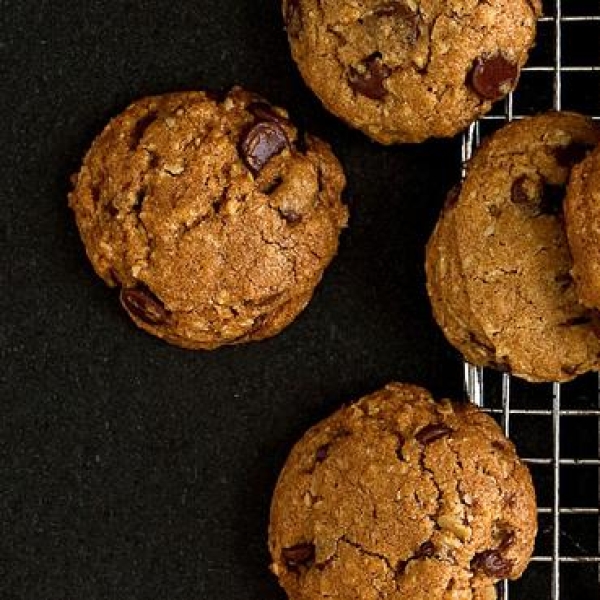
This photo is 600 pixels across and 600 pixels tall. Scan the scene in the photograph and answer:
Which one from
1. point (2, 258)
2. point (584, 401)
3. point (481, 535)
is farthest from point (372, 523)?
point (2, 258)

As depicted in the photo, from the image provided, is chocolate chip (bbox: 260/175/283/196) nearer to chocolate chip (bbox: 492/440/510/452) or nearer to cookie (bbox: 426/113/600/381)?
cookie (bbox: 426/113/600/381)

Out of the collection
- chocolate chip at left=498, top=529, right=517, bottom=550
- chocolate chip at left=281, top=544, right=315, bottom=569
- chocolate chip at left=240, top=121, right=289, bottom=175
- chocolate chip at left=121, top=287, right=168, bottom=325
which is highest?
chocolate chip at left=240, top=121, right=289, bottom=175

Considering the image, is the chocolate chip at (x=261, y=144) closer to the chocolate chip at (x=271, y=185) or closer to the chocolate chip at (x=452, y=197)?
the chocolate chip at (x=271, y=185)

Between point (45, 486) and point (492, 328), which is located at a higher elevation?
point (492, 328)

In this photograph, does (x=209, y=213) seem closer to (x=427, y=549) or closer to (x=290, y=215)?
(x=290, y=215)

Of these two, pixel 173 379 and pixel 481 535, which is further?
pixel 173 379

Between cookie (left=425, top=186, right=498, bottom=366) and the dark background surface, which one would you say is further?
the dark background surface

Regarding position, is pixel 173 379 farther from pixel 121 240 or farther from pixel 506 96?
pixel 506 96

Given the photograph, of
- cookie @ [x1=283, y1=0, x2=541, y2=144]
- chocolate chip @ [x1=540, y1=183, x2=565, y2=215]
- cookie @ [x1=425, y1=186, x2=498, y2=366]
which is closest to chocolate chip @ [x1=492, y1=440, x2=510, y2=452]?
cookie @ [x1=425, y1=186, x2=498, y2=366]
